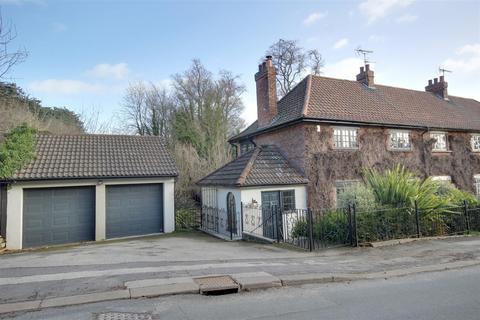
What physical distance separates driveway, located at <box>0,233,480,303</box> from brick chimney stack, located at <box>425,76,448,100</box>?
1642 centimetres

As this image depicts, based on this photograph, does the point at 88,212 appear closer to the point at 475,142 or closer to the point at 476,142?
the point at 475,142

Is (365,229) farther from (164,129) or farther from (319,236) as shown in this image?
(164,129)

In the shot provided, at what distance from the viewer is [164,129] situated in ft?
115

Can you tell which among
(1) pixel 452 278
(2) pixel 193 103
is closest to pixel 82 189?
(1) pixel 452 278

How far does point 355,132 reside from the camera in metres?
17.2

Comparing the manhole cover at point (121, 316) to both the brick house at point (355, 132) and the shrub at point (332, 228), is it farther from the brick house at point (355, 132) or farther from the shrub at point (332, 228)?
the brick house at point (355, 132)

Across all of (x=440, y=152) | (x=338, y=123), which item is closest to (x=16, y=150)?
(x=338, y=123)

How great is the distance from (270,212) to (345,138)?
20.4 ft

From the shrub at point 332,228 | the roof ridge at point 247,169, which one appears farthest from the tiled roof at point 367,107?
the shrub at point 332,228

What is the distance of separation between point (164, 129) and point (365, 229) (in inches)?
1080

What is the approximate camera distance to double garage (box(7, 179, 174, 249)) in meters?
13.8

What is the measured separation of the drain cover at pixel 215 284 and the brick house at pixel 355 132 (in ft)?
30.9

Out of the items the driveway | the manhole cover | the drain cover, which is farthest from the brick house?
the manhole cover

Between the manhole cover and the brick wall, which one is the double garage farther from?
the manhole cover
